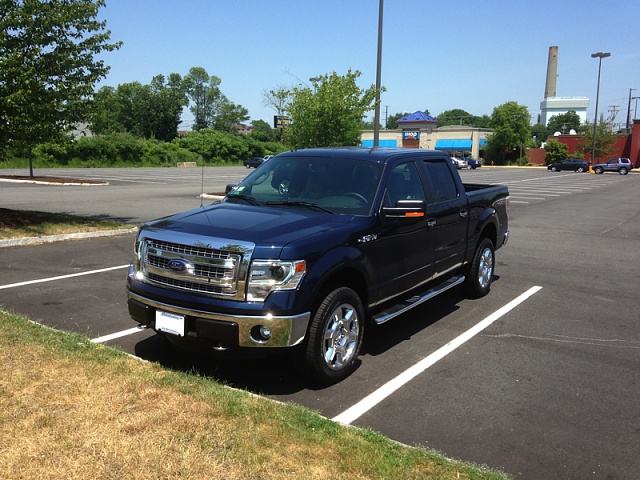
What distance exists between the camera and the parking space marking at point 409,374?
161 inches

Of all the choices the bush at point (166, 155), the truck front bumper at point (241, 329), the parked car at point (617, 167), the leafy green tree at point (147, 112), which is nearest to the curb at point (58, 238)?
the truck front bumper at point (241, 329)

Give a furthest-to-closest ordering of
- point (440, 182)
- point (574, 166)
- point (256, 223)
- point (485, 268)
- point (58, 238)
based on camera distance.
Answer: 1. point (574, 166)
2. point (58, 238)
3. point (485, 268)
4. point (440, 182)
5. point (256, 223)

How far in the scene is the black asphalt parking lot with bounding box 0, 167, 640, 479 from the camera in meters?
3.75

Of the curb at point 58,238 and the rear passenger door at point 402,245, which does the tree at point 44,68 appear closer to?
the curb at point 58,238

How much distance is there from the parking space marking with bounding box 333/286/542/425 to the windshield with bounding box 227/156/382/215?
146 cm

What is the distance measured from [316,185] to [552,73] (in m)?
166

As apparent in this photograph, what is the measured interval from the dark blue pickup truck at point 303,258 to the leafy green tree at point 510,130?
7890cm

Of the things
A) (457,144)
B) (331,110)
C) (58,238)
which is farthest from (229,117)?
(58,238)

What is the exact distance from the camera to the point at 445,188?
6.48m

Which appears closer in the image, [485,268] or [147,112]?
[485,268]

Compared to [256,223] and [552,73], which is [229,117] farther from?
[256,223]

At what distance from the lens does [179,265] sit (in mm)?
4297

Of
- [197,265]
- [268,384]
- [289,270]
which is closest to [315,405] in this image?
[268,384]

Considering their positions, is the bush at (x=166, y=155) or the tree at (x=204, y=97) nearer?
the bush at (x=166, y=155)
